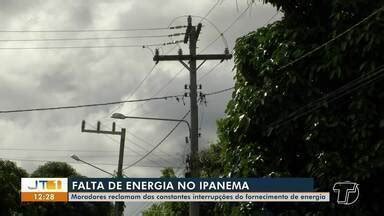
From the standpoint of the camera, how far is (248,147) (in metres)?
12.4

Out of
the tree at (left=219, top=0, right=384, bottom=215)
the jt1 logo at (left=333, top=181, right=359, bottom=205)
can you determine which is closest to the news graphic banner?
the tree at (left=219, top=0, right=384, bottom=215)

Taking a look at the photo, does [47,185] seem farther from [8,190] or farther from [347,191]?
[8,190]

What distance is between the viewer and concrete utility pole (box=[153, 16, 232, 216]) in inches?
906

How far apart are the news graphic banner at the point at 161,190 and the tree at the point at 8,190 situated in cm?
2570

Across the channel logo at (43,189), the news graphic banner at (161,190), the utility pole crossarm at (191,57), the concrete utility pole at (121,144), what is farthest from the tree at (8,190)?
the news graphic banner at (161,190)

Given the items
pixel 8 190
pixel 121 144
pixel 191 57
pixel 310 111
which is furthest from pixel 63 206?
pixel 310 111

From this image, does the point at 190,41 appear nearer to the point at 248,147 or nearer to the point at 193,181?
the point at 193,181

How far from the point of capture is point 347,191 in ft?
35.4

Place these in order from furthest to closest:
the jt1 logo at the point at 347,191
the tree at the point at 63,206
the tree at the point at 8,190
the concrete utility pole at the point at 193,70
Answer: the tree at the point at 63,206 → the tree at the point at 8,190 → the concrete utility pole at the point at 193,70 → the jt1 logo at the point at 347,191

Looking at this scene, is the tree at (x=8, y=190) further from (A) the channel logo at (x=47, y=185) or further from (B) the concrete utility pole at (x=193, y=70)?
(A) the channel logo at (x=47, y=185)

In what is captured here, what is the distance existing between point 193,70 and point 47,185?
8.69 metres

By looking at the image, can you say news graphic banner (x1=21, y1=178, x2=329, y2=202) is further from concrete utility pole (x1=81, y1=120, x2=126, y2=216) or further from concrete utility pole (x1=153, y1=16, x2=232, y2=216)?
concrete utility pole (x1=81, y1=120, x2=126, y2=216)

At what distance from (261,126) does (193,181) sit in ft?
14.3

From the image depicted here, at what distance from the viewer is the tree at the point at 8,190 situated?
141ft
